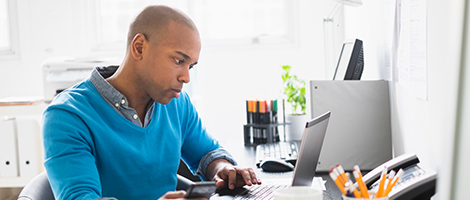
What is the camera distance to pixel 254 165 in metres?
1.60

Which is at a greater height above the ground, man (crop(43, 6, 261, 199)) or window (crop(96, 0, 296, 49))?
window (crop(96, 0, 296, 49))

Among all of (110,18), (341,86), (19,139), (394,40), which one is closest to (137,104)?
(341,86)

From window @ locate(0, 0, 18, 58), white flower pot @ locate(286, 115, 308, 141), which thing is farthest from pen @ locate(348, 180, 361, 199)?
window @ locate(0, 0, 18, 58)

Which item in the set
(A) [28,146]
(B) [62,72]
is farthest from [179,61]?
(A) [28,146]

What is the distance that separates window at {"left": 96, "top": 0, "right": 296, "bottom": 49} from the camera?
363 centimetres

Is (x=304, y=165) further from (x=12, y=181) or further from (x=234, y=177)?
(x=12, y=181)

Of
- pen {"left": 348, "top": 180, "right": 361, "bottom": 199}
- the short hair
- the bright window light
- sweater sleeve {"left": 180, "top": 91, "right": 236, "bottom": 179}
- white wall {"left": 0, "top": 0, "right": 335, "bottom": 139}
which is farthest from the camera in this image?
the bright window light

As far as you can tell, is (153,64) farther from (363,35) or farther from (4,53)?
(4,53)

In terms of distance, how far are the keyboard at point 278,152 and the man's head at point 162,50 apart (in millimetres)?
580

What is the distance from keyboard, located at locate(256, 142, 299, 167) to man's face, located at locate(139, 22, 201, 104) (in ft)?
1.90

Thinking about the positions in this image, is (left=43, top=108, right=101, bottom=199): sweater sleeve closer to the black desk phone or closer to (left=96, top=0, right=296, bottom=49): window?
the black desk phone

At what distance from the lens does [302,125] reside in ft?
7.28

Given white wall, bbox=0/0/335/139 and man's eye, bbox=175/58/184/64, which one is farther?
white wall, bbox=0/0/335/139

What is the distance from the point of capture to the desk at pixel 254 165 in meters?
1.09
